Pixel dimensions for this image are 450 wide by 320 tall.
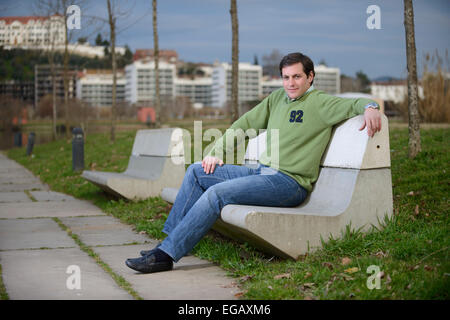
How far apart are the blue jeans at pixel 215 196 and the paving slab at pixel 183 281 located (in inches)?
7.0

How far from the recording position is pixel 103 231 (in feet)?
18.9

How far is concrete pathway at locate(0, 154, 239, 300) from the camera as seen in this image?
340cm

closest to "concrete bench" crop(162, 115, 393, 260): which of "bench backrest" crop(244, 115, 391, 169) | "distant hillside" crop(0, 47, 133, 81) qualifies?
"bench backrest" crop(244, 115, 391, 169)

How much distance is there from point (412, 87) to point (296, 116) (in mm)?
3164

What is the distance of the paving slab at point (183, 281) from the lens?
334 cm

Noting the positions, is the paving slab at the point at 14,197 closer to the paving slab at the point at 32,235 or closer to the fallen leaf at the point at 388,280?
the paving slab at the point at 32,235

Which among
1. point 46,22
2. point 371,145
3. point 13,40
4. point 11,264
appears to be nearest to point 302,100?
point 371,145

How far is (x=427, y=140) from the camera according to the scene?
8.41 m

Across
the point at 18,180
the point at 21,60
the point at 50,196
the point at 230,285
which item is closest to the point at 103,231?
the point at 230,285

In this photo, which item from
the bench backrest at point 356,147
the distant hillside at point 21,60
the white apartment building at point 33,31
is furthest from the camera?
the distant hillside at point 21,60

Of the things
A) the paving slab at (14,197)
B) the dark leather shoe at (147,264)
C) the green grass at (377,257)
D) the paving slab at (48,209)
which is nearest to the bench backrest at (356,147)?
the green grass at (377,257)

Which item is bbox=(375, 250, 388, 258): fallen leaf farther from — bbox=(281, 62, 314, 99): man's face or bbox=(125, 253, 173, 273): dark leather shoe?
bbox=(125, 253, 173, 273): dark leather shoe

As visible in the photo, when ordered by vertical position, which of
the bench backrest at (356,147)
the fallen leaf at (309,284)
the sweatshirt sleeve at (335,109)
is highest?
the sweatshirt sleeve at (335,109)

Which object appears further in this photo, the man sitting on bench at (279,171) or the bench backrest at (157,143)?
the bench backrest at (157,143)
